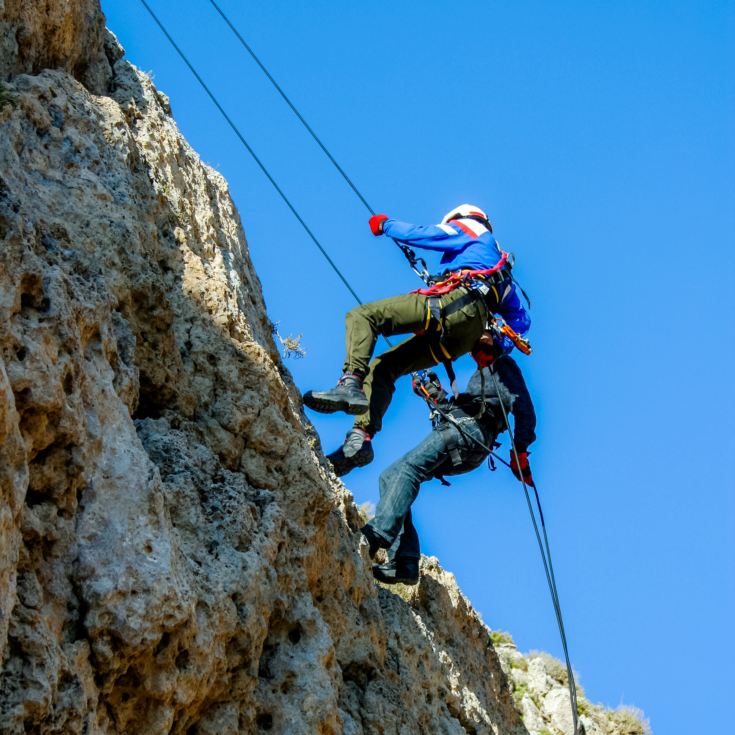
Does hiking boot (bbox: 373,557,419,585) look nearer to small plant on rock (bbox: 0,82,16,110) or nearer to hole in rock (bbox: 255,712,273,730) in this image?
hole in rock (bbox: 255,712,273,730)

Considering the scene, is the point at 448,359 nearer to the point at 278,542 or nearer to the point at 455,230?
the point at 455,230

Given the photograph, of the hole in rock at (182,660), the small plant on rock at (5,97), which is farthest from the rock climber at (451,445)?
the small plant on rock at (5,97)

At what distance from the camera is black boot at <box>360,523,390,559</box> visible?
29.7 ft

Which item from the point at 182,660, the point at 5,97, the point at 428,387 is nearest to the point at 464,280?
the point at 428,387

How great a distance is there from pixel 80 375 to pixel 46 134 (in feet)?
7.09

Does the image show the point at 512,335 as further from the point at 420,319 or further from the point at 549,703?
the point at 549,703

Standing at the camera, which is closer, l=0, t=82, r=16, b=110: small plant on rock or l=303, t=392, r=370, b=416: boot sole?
l=0, t=82, r=16, b=110: small plant on rock

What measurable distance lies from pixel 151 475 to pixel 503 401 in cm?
506

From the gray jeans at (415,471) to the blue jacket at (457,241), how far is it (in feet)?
3.73

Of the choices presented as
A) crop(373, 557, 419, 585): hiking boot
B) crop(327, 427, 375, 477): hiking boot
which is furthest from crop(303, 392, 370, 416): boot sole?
crop(373, 557, 419, 585): hiking boot

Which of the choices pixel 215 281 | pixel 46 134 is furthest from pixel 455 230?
pixel 46 134

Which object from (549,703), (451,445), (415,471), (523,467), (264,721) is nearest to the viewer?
(264,721)

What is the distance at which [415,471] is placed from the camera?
962cm

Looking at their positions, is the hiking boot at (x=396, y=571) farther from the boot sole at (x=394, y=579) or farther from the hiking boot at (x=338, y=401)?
the hiking boot at (x=338, y=401)
